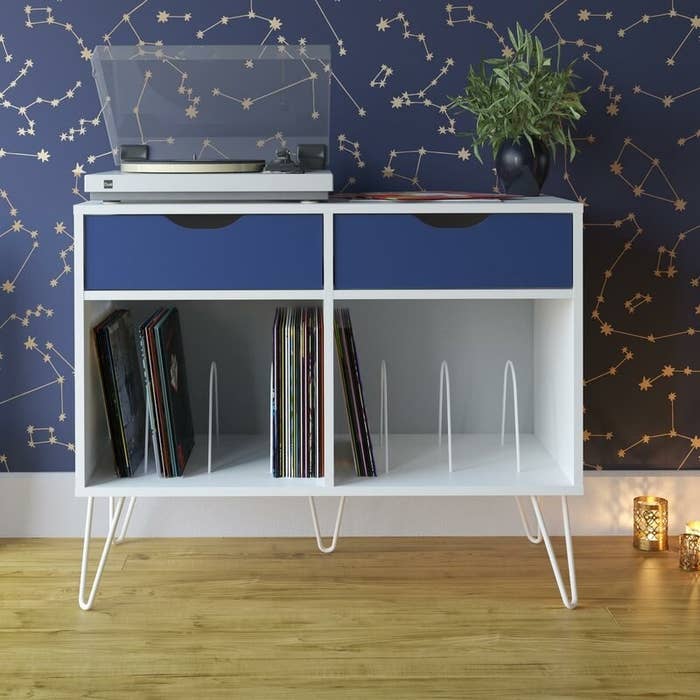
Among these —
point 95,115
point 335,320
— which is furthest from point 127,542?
point 95,115

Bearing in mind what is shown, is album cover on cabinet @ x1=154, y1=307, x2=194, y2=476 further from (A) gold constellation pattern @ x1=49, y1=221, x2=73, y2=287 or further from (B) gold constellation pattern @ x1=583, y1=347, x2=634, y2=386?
(B) gold constellation pattern @ x1=583, y1=347, x2=634, y2=386

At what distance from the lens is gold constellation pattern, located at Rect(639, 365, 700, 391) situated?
94.8 inches

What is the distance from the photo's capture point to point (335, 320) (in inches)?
84.7

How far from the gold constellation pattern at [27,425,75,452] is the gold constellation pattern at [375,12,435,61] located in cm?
118

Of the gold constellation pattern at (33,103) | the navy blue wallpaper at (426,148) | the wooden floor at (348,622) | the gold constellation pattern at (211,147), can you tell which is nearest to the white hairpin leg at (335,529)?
the wooden floor at (348,622)

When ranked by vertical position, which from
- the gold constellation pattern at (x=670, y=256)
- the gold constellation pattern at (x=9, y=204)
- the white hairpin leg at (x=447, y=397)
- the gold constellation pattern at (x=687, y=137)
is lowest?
the white hairpin leg at (x=447, y=397)

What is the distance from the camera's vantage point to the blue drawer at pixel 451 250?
6.42ft

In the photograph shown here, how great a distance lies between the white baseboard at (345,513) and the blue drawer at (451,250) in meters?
0.67

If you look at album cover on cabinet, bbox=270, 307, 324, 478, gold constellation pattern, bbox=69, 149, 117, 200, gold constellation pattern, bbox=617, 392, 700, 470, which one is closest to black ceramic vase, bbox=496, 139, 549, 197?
album cover on cabinet, bbox=270, 307, 324, 478

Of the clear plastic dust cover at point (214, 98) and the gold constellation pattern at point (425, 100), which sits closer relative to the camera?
the clear plastic dust cover at point (214, 98)

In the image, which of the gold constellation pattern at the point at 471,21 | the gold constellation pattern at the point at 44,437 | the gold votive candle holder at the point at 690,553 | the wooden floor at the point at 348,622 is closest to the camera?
the wooden floor at the point at 348,622

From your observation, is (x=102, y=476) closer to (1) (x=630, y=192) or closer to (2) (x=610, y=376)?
(2) (x=610, y=376)

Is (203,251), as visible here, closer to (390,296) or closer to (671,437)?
(390,296)

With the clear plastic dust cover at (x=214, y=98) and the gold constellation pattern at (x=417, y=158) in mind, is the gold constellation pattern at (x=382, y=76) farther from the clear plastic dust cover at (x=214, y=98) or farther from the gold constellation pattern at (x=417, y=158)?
the clear plastic dust cover at (x=214, y=98)
